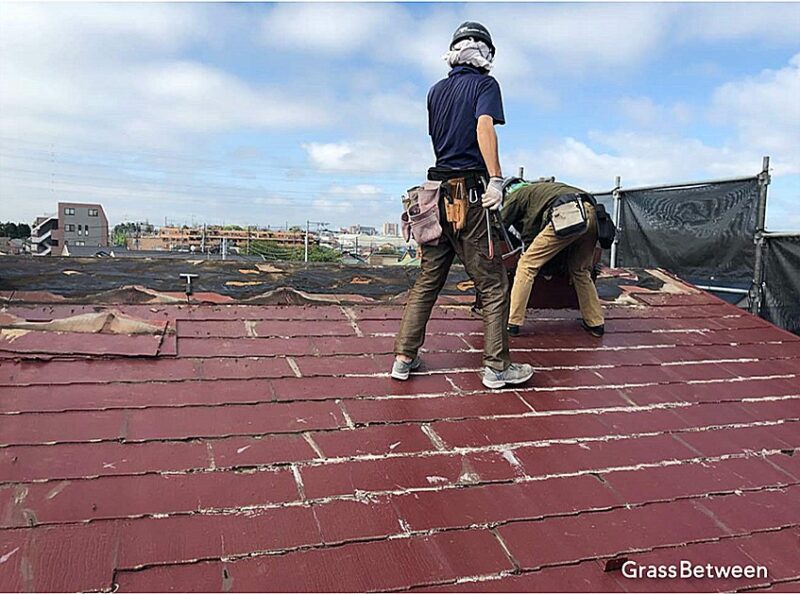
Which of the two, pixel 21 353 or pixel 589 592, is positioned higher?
pixel 21 353

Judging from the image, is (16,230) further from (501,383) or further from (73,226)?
(501,383)

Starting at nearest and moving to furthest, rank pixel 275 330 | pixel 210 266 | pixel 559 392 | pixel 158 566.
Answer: pixel 158 566 → pixel 559 392 → pixel 275 330 → pixel 210 266

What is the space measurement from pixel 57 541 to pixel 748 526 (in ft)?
7.27

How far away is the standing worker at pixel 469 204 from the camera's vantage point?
2918 mm

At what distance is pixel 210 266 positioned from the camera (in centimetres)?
441

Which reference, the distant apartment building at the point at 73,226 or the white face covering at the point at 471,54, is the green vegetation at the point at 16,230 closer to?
the distant apartment building at the point at 73,226

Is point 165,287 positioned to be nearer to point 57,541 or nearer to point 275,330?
point 275,330

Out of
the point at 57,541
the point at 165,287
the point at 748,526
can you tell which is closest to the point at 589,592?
the point at 748,526

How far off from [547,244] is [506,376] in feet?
3.88

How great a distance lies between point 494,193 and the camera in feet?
9.41

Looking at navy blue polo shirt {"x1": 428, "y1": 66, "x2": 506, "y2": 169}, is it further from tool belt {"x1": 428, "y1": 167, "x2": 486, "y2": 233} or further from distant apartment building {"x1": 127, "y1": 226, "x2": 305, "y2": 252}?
distant apartment building {"x1": 127, "y1": 226, "x2": 305, "y2": 252}

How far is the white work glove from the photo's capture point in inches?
113

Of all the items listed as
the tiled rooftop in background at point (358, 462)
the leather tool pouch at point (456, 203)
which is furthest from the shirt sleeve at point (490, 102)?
the tiled rooftop in background at point (358, 462)

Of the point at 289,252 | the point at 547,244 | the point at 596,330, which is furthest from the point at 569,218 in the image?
the point at 289,252
